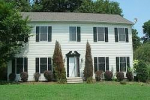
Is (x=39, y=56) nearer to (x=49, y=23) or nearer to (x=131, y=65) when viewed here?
(x=49, y=23)

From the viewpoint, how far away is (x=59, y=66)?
99.4 feet

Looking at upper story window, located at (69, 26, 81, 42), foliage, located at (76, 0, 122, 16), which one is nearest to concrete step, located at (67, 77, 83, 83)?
upper story window, located at (69, 26, 81, 42)

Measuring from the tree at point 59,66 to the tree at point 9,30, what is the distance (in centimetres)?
344

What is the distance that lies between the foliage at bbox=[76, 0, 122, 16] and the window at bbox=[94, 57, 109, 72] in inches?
714

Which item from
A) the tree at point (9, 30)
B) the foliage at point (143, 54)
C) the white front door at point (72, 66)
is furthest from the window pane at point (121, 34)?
the foliage at point (143, 54)

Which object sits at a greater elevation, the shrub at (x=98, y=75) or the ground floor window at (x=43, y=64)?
the ground floor window at (x=43, y=64)

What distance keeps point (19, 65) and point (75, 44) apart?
A: 585cm

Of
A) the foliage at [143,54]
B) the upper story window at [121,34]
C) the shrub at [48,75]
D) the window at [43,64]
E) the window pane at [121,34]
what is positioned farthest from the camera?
the foliage at [143,54]

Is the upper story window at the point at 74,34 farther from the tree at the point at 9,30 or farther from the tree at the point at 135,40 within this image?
the tree at the point at 135,40

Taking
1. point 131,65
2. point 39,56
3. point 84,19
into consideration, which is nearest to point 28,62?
point 39,56

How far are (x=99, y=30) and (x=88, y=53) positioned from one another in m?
2.92

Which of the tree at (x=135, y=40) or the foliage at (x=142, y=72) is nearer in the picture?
the foliage at (x=142, y=72)

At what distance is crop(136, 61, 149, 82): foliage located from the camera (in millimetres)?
31109

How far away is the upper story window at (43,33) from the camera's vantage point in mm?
31438
